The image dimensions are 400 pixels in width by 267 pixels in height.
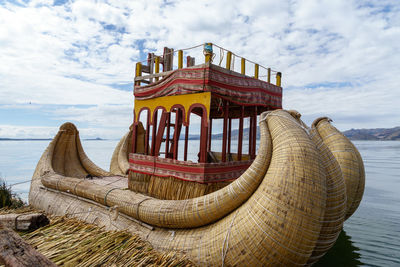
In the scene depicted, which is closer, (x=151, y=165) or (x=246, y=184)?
(x=246, y=184)

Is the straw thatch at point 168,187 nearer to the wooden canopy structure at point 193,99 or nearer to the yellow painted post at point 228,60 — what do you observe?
the wooden canopy structure at point 193,99

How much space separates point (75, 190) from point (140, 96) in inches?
122

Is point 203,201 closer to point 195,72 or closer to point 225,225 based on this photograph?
point 225,225

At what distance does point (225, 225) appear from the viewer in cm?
349

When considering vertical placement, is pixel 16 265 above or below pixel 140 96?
below

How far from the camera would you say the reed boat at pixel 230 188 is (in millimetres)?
2949

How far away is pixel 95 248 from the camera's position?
4156 mm

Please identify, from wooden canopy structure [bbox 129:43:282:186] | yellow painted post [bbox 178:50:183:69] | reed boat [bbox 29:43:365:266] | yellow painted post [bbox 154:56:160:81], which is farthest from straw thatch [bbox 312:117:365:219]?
yellow painted post [bbox 154:56:160:81]

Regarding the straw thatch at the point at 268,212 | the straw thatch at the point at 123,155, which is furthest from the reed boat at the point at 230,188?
the straw thatch at the point at 123,155

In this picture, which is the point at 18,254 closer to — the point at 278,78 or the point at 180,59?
the point at 180,59

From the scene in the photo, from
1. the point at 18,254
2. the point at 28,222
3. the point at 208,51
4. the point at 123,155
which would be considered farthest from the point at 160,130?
the point at 123,155

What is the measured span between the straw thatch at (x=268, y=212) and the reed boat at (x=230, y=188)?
0.01 m

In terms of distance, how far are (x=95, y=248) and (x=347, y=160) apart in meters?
5.06

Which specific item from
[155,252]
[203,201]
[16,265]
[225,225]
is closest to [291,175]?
[225,225]
